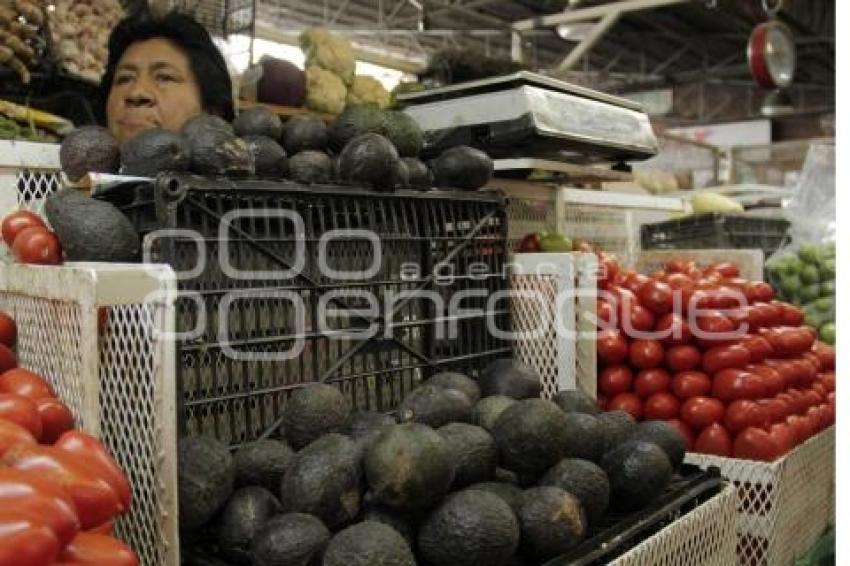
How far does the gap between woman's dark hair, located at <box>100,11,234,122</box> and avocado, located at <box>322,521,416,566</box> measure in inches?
57.0

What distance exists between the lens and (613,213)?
350cm

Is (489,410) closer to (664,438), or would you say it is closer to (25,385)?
(664,438)

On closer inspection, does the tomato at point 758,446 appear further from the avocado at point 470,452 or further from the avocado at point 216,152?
the avocado at point 216,152

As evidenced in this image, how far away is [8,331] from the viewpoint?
4.32 ft

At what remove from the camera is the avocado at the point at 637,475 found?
1.41m

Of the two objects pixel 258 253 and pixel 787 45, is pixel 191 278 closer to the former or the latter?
pixel 258 253

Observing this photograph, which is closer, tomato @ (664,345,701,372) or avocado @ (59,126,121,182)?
avocado @ (59,126,121,182)

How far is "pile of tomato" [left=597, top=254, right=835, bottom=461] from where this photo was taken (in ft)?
7.28

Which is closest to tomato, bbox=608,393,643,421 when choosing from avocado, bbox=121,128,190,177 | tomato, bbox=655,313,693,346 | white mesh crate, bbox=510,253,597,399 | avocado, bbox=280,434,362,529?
tomato, bbox=655,313,693,346

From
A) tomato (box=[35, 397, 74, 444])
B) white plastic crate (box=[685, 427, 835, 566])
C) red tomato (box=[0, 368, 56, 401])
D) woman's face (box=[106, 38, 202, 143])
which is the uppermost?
woman's face (box=[106, 38, 202, 143])

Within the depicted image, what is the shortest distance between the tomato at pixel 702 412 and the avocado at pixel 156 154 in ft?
5.39

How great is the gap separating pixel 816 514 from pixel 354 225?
5.87 ft

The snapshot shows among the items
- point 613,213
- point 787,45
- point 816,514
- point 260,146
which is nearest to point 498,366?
point 260,146

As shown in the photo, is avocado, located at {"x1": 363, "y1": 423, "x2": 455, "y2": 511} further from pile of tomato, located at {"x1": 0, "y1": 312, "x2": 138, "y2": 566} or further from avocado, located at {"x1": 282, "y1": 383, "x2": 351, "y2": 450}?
pile of tomato, located at {"x1": 0, "y1": 312, "x2": 138, "y2": 566}
